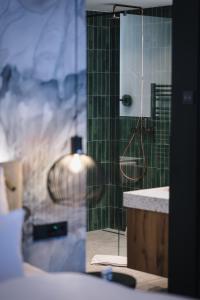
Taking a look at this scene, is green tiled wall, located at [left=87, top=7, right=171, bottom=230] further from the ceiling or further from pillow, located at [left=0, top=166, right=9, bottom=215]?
pillow, located at [left=0, top=166, right=9, bottom=215]

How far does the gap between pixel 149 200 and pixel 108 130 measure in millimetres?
2515

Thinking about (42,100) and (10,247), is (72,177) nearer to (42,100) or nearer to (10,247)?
(42,100)

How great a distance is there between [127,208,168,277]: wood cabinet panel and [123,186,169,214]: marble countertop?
4 centimetres

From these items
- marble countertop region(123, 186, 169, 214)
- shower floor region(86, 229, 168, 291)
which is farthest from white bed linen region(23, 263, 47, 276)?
shower floor region(86, 229, 168, 291)

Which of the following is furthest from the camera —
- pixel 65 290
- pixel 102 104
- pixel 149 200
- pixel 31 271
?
pixel 102 104

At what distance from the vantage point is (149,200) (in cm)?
520

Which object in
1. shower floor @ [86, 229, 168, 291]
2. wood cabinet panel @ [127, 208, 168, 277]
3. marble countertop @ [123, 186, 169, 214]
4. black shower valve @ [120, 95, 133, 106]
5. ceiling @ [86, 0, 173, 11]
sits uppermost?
ceiling @ [86, 0, 173, 11]

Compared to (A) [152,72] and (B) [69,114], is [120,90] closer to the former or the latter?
(A) [152,72]

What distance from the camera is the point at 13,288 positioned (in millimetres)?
3049

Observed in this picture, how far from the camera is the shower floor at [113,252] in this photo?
5520mm

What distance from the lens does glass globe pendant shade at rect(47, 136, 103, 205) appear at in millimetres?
4242

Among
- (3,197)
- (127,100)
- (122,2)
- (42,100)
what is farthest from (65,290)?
(122,2)

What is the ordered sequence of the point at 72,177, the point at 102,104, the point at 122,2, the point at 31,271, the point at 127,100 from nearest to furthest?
the point at 31,271 < the point at 72,177 < the point at 122,2 < the point at 127,100 < the point at 102,104

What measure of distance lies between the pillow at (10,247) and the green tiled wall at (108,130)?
146 inches
